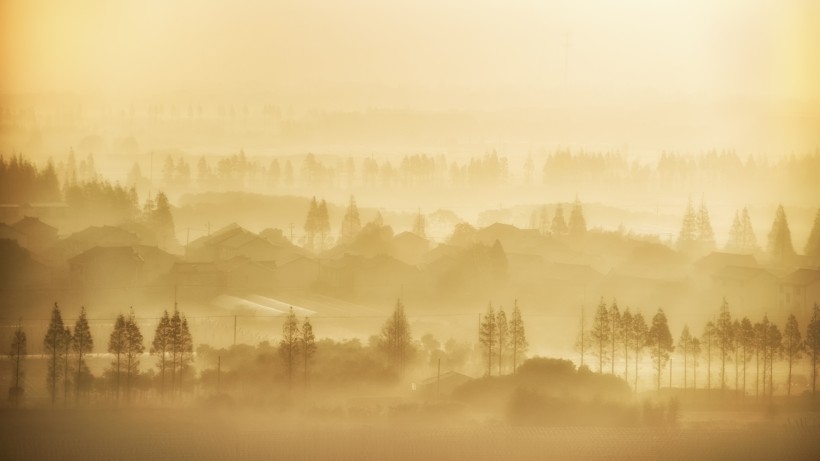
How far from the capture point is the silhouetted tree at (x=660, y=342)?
32.3 feet

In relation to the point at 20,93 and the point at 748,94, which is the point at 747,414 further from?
the point at 20,93

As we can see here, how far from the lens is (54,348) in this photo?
367 inches

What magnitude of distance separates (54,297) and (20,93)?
81.4 inches

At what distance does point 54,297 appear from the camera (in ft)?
31.8

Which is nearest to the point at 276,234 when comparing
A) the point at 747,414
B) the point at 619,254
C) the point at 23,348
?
the point at 23,348

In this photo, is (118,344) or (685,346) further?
(685,346)

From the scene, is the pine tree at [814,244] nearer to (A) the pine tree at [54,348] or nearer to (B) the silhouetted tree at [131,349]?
(B) the silhouetted tree at [131,349]

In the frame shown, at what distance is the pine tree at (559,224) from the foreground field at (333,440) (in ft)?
6.92

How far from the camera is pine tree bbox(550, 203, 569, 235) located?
1055cm

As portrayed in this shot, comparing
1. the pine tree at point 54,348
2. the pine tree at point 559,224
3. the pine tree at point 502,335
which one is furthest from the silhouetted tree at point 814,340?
the pine tree at point 54,348

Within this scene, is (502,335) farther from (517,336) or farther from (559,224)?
(559,224)

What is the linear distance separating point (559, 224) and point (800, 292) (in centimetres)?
226

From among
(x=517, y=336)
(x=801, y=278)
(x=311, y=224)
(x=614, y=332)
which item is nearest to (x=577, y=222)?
(x=614, y=332)

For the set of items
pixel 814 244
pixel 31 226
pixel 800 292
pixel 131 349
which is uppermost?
pixel 31 226
